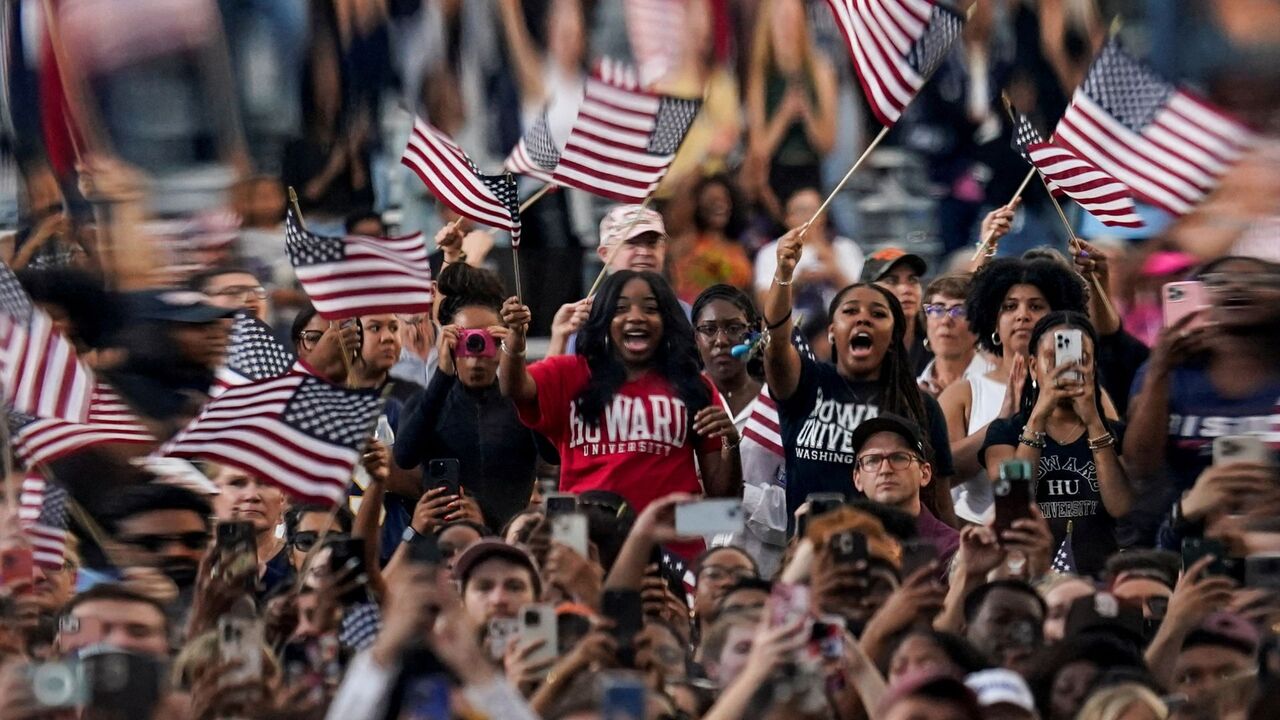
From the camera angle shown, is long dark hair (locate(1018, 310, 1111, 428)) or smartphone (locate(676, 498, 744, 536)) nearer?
smartphone (locate(676, 498, 744, 536))

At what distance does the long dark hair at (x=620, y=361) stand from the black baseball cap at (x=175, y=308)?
122 centimetres

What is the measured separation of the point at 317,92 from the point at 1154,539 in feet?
19.8

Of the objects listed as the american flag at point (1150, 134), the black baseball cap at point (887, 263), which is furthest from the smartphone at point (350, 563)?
the american flag at point (1150, 134)

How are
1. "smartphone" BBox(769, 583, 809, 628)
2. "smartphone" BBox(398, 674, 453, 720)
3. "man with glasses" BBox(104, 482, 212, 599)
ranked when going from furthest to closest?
"man with glasses" BBox(104, 482, 212, 599)
"smartphone" BBox(769, 583, 809, 628)
"smartphone" BBox(398, 674, 453, 720)

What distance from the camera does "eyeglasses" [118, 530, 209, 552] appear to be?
29.2ft

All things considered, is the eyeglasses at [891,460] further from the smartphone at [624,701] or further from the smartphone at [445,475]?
the smartphone at [624,701]

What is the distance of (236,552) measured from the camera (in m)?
8.29

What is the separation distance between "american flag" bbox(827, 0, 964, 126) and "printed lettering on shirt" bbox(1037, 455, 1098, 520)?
1556mm

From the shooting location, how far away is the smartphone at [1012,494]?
8266mm

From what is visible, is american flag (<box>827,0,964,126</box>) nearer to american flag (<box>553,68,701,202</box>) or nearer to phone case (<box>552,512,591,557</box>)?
american flag (<box>553,68,701,202</box>)

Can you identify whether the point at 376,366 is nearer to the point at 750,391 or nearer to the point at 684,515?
the point at 750,391

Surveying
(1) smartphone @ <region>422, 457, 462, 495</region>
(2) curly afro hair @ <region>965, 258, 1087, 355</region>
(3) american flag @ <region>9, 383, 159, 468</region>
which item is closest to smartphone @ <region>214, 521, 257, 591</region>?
(1) smartphone @ <region>422, 457, 462, 495</region>

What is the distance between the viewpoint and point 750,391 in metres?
10.8

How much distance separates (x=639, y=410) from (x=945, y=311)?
1.63m
